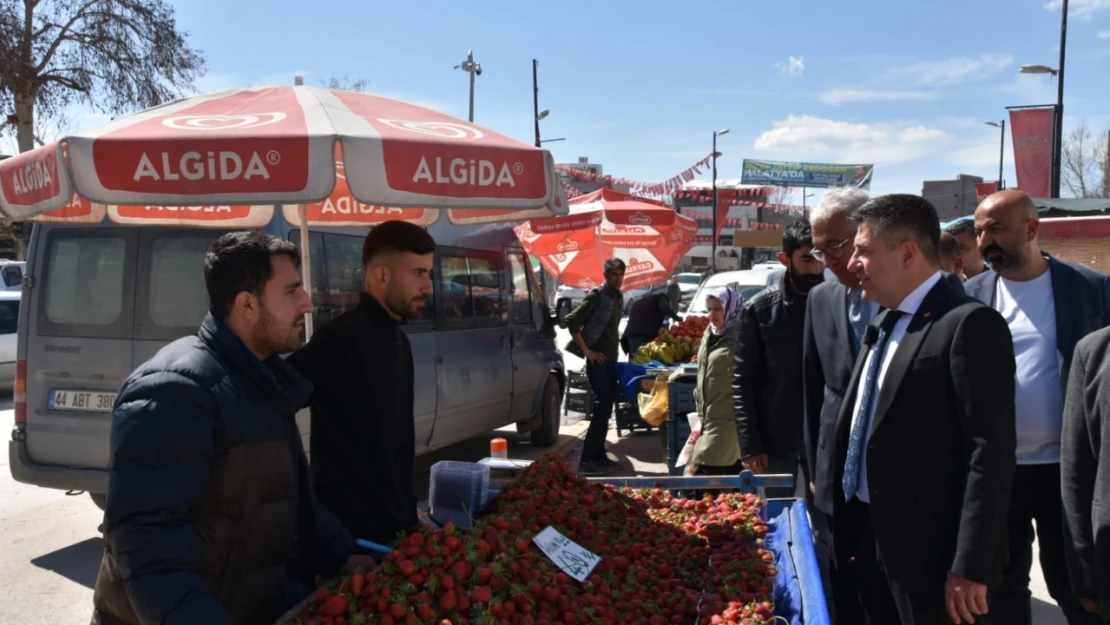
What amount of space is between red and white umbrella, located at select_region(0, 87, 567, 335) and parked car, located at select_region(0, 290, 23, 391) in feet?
37.1

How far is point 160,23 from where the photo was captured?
2212 cm

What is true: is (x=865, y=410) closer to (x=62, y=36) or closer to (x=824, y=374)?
(x=824, y=374)

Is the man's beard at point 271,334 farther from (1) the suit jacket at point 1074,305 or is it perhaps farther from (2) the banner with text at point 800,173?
(2) the banner with text at point 800,173

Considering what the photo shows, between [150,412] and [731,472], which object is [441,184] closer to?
[150,412]

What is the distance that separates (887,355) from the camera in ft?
A: 9.00

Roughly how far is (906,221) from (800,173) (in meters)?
69.4

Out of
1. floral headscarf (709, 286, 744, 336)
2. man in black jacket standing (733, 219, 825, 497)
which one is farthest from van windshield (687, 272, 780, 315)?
man in black jacket standing (733, 219, 825, 497)

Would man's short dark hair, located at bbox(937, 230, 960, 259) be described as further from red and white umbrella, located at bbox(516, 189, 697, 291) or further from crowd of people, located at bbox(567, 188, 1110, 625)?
red and white umbrella, located at bbox(516, 189, 697, 291)

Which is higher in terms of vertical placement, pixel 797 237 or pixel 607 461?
pixel 797 237

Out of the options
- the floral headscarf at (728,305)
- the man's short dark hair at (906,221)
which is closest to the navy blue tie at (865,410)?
the man's short dark hair at (906,221)

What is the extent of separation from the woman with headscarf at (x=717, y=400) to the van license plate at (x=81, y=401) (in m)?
3.87

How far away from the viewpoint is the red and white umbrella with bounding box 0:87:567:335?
2.62 meters

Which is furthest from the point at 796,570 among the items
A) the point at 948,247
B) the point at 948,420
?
the point at 948,247

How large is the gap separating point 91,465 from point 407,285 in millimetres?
3782
